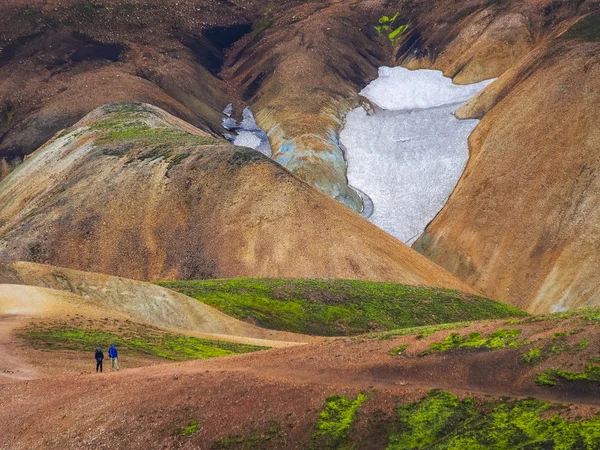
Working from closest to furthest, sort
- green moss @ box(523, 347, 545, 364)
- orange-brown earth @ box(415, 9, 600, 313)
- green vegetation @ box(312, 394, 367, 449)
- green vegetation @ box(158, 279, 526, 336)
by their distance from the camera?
1. green vegetation @ box(312, 394, 367, 449)
2. green moss @ box(523, 347, 545, 364)
3. green vegetation @ box(158, 279, 526, 336)
4. orange-brown earth @ box(415, 9, 600, 313)

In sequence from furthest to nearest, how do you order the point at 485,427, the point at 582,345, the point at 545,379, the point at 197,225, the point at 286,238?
the point at 197,225 → the point at 286,238 → the point at 582,345 → the point at 545,379 → the point at 485,427

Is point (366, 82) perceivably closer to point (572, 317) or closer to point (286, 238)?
point (286, 238)

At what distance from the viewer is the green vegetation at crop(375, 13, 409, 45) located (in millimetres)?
131625

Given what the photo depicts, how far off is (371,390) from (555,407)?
4.72 metres

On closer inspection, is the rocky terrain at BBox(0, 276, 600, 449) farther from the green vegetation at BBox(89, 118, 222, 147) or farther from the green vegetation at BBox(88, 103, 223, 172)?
the green vegetation at BBox(89, 118, 222, 147)

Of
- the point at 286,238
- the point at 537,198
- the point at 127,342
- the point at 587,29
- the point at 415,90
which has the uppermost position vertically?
the point at 415,90

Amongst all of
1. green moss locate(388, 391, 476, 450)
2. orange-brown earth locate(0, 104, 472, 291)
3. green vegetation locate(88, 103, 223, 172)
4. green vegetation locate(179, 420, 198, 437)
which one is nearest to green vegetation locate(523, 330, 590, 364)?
green moss locate(388, 391, 476, 450)

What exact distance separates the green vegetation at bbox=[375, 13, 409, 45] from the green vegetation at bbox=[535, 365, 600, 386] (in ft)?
384

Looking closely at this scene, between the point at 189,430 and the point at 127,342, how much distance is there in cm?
1218

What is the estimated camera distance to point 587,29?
82812mm

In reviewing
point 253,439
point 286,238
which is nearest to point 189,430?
point 253,439

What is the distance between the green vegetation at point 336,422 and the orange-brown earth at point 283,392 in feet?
0.66

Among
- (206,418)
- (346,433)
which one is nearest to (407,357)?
(346,433)

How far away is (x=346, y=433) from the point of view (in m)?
19.1
